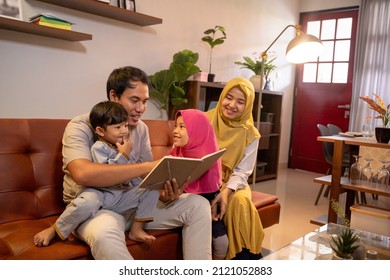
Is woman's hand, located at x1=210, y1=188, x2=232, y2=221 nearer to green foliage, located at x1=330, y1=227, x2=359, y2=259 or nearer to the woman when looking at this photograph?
the woman

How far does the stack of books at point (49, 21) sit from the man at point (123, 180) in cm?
108

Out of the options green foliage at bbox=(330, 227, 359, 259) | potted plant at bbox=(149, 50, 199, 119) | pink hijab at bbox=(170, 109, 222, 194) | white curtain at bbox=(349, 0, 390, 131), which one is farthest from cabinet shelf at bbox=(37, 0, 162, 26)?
white curtain at bbox=(349, 0, 390, 131)

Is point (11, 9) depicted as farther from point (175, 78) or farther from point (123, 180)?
point (123, 180)

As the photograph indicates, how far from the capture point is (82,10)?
2725mm

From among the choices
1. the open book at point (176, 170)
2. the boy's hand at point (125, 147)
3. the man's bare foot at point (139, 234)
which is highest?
the boy's hand at point (125, 147)

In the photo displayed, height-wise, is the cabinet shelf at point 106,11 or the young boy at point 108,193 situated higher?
the cabinet shelf at point 106,11

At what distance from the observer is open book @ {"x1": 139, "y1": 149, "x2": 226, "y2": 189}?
131cm

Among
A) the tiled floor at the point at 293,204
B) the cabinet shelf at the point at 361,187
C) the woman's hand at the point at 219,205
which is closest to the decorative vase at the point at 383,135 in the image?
the cabinet shelf at the point at 361,187

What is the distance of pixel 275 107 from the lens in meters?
4.57

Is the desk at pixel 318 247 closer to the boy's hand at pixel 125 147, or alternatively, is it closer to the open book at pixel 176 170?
the open book at pixel 176 170

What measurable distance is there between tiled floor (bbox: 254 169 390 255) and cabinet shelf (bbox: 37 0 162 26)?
6.60 feet

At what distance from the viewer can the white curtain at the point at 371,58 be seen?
439 cm
